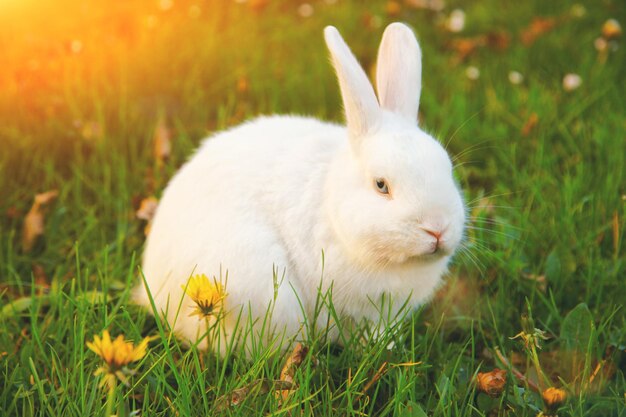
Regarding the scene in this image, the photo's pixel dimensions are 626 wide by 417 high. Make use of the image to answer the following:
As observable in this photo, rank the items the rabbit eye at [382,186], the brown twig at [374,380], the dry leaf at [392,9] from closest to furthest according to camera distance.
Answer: the brown twig at [374,380], the rabbit eye at [382,186], the dry leaf at [392,9]

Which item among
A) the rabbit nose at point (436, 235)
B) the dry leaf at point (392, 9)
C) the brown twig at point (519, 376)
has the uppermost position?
the dry leaf at point (392, 9)

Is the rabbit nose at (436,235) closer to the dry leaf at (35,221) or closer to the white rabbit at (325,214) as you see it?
the white rabbit at (325,214)

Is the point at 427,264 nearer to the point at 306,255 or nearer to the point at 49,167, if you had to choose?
the point at 306,255

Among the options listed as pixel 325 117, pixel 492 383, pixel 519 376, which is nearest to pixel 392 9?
pixel 325 117

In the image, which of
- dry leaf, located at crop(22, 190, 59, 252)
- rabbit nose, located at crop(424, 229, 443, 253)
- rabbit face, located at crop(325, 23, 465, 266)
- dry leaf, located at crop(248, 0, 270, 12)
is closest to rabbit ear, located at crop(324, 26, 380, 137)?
rabbit face, located at crop(325, 23, 465, 266)

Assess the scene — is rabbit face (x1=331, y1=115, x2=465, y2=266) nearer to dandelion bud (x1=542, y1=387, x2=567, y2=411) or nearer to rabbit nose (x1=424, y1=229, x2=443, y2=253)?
rabbit nose (x1=424, y1=229, x2=443, y2=253)

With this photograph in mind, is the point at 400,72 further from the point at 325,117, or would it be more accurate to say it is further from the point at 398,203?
the point at 325,117

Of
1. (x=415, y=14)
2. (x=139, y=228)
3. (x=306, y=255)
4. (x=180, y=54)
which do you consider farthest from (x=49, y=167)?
(x=415, y=14)

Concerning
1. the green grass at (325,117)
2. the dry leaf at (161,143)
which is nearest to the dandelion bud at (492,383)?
the green grass at (325,117)
